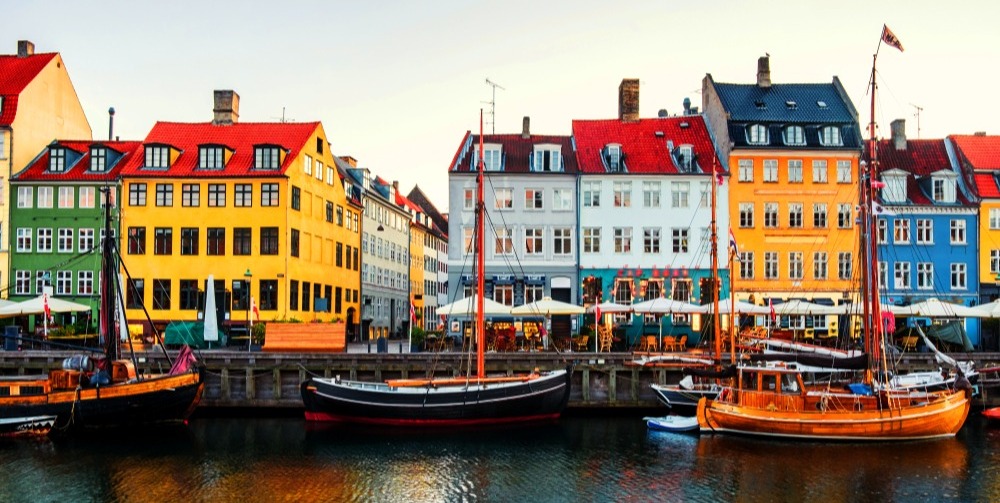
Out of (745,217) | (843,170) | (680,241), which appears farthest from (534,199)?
(843,170)

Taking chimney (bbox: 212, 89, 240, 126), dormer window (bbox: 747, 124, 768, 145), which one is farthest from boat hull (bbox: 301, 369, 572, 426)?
chimney (bbox: 212, 89, 240, 126)

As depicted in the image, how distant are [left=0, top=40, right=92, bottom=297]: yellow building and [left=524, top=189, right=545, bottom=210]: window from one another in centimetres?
3011

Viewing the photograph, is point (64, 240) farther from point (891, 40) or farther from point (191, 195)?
point (891, 40)

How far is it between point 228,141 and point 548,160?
19.3 m

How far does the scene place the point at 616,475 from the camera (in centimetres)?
2867

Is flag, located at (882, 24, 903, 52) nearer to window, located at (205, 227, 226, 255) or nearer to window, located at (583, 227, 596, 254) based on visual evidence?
window, located at (583, 227, 596, 254)

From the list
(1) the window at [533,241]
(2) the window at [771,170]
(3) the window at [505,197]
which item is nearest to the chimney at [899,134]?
(2) the window at [771,170]

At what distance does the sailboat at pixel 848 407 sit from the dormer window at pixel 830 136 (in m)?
20.8

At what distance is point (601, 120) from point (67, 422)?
→ 36265 mm

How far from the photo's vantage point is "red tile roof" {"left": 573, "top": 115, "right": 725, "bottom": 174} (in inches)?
2254

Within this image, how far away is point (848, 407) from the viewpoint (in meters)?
35.7

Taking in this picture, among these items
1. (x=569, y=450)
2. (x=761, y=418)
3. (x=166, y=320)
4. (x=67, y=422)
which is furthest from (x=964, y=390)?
(x=166, y=320)

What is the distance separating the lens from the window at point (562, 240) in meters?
56.7

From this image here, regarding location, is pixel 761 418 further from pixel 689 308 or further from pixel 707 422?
→ pixel 689 308
